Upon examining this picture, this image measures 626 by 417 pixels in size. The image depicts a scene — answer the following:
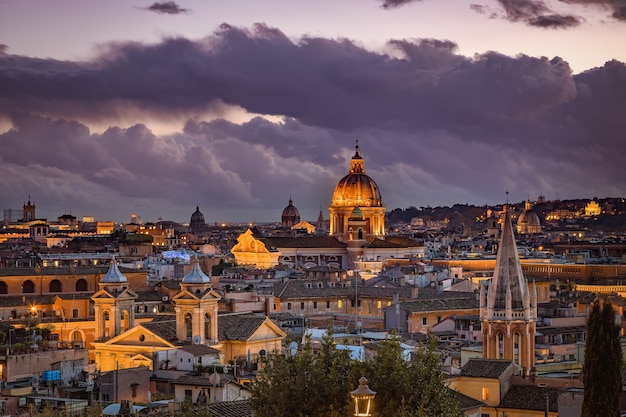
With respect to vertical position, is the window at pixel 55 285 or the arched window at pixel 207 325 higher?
the window at pixel 55 285

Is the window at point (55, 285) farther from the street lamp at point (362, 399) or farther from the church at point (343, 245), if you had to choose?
the street lamp at point (362, 399)

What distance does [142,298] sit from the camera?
193ft

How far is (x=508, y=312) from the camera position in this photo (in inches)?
1833

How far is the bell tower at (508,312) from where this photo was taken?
149 ft

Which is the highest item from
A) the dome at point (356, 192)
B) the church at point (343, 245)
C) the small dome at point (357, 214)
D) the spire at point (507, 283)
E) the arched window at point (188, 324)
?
the dome at point (356, 192)

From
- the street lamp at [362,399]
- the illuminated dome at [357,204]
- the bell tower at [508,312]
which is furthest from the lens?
the illuminated dome at [357,204]

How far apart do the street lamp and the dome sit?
107 m

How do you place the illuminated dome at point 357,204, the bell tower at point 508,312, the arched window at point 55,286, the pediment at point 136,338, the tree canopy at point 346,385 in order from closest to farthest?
the tree canopy at point 346,385
the pediment at point 136,338
the bell tower at point 508,312
the arched window at point 55,286
the illuminated dome at point 357,204

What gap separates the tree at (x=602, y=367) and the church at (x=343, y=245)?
80.4 meters

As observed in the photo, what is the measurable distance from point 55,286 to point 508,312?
28.2 metres

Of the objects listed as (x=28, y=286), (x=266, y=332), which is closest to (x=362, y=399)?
(x=266, y=332)

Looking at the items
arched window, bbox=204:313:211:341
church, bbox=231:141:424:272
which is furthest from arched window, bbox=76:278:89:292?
church, bbox=231:141:424:272

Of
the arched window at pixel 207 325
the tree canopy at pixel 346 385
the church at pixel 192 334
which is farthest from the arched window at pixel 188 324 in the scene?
the tree canopy at pixel 346 385

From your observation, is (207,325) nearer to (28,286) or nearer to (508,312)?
(508,312)
